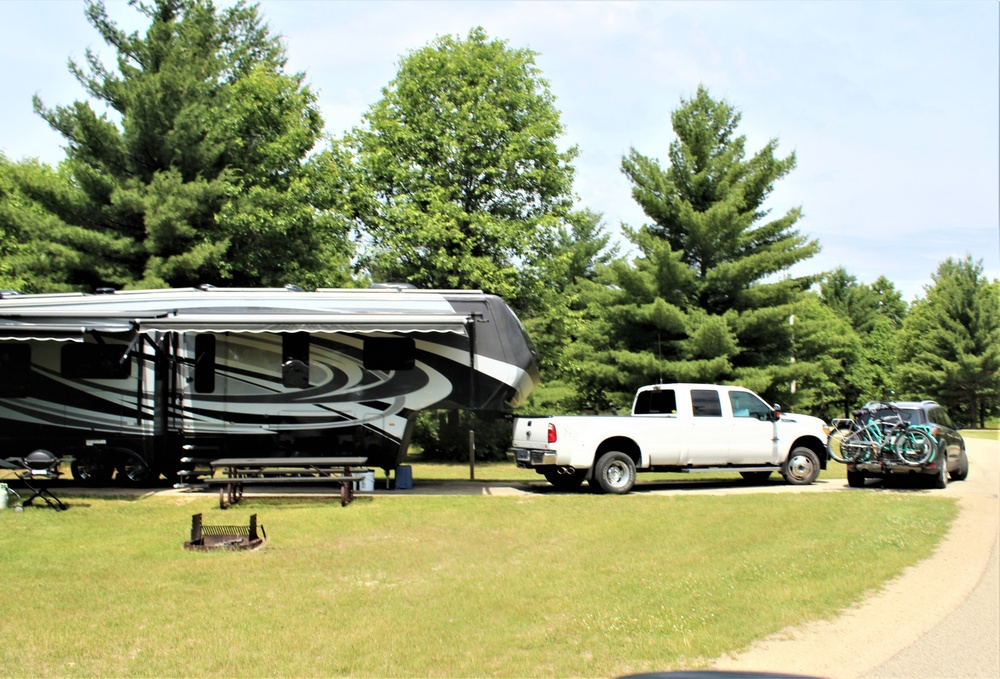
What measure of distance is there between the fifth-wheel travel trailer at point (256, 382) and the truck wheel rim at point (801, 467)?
19.3 ft

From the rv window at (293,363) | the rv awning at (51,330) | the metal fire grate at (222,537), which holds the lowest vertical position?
the metal fire grate at (222,537)

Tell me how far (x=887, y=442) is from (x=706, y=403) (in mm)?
3373

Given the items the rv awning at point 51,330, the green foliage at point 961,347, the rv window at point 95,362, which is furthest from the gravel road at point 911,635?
the green foliage at point 961,347

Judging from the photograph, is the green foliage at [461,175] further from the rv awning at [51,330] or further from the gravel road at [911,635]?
the gravel road at [911,635]

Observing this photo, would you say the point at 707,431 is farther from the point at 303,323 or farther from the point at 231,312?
the point at 231,312

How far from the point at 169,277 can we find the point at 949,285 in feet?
165

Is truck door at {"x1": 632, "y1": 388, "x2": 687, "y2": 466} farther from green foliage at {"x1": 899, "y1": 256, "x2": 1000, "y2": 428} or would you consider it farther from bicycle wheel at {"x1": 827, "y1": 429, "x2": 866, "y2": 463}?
green foliage at {"x1": 899, "y1": 256, "x2": 1000, "y2": 428}

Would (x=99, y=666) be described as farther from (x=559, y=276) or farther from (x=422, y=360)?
(x=559, y=276)

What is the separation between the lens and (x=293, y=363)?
50.1ft

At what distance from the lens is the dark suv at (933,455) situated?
1605 centimetres

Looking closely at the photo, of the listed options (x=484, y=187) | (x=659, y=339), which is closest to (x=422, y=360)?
(x=484, y=187)

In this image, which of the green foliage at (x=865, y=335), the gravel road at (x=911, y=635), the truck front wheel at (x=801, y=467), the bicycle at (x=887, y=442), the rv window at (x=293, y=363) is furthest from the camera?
the green foliage at (x=865, y=335)

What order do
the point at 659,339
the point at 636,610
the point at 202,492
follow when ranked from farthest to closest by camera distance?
the point at 659,339, the point at 202,492, the point at 636,610

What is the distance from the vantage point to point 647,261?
100 feet
